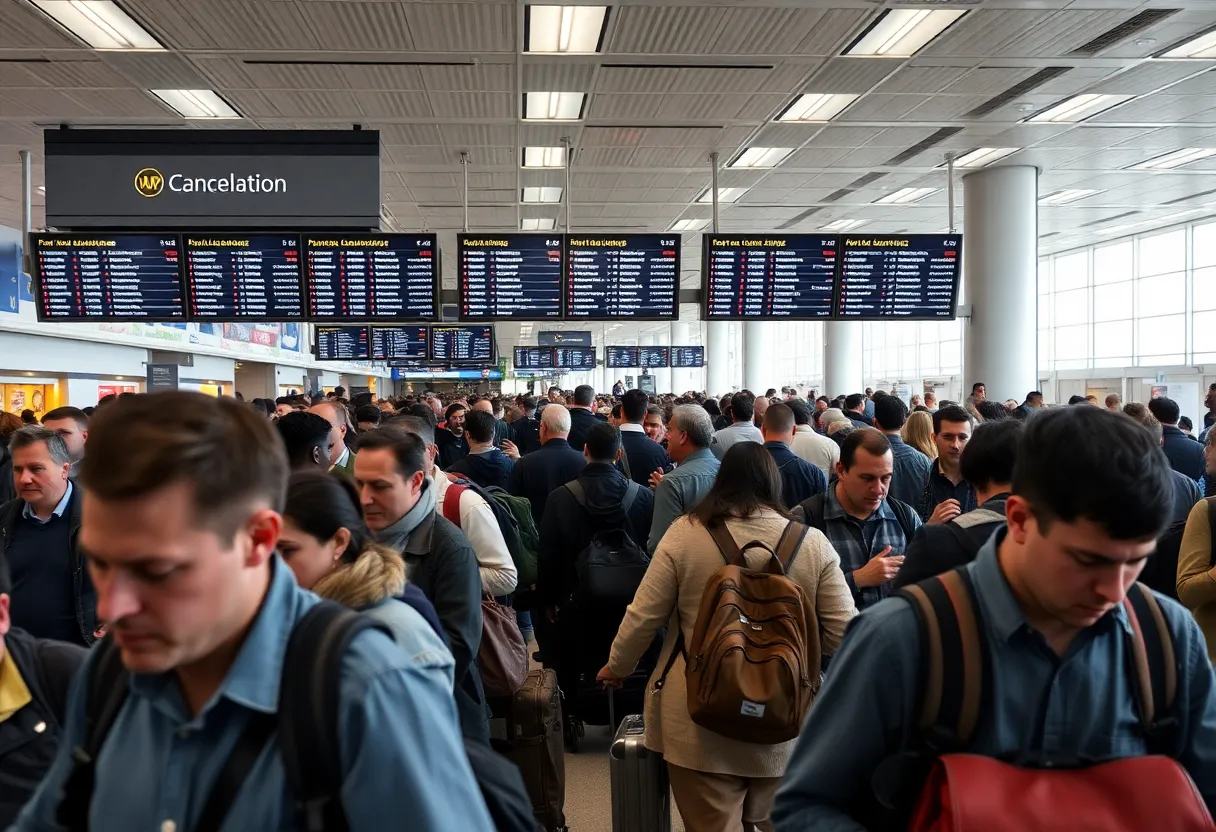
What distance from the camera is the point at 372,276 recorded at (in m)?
8.58

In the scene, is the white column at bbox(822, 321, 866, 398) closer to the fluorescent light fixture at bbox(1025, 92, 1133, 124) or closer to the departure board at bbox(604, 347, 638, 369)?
the departure board at bbox(604, 347, 638, 369)

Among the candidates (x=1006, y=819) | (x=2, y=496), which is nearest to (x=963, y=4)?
(x=1006, y=819)

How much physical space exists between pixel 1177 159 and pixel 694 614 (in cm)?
1126

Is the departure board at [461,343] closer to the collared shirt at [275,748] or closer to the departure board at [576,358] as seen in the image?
the departure board at [576,358]

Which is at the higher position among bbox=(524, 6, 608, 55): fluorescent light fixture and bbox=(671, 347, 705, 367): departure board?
bbox=(524, 6, 608, 55): fluorescent light fixture

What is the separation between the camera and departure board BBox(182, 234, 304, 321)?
822 cm

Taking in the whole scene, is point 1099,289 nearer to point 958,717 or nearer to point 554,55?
point 554,55

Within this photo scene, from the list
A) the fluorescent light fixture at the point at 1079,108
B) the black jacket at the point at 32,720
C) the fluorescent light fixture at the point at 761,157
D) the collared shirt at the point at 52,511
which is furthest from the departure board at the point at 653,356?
the black jacket at the point at 32,720

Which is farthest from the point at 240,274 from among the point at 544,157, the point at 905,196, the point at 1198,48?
the point at 905,196

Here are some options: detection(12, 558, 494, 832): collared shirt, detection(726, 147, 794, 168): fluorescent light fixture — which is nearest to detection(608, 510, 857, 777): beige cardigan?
detection(12, 558, 494, 832): collared shirt

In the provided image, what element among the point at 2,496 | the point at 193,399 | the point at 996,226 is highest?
the point at 996,226

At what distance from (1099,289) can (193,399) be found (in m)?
23.2

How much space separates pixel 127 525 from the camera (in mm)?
1178

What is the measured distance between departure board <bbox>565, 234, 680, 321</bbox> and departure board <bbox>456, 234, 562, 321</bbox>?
0.15 metres
